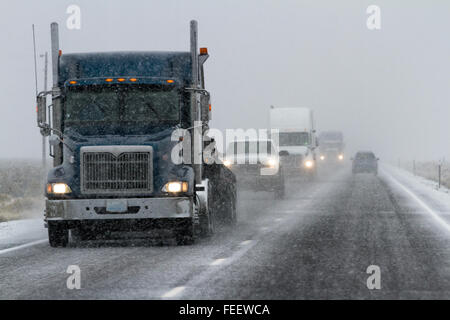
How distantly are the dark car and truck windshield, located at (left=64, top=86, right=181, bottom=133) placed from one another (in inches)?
1746

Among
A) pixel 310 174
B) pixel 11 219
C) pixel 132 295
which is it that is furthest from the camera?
pixel 310 174

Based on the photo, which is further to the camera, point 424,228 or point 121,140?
point 424,228

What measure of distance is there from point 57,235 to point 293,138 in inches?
1150

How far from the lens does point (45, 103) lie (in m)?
13.7

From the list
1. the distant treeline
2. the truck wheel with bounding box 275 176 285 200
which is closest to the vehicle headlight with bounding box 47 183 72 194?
the truck wheel with bounding box 275 176 285 200

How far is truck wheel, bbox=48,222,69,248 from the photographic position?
534 inches

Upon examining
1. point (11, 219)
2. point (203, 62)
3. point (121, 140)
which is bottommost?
point (11, 219)

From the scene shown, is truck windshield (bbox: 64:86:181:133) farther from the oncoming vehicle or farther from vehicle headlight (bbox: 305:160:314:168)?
vehicle headlight (bbox: 305:160:314:168)

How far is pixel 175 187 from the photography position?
13250 millimetres

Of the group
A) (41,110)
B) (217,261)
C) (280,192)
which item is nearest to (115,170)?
(41,110)
